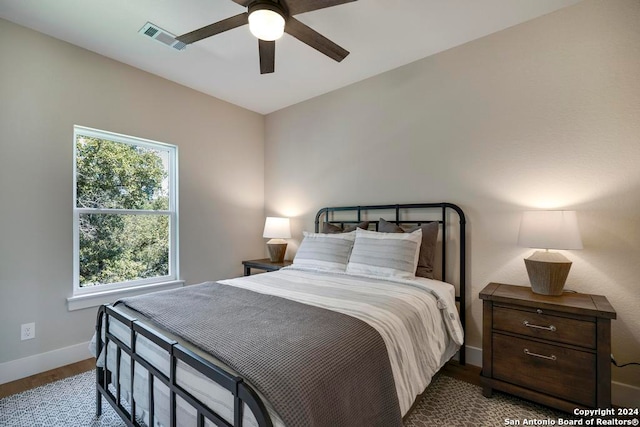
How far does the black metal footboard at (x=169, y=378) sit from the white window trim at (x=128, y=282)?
3.25 ft

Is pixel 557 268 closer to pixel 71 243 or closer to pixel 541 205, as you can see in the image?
pixel 541 205

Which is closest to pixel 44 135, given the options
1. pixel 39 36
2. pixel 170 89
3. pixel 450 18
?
pixel 39 36

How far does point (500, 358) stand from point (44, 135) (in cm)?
387

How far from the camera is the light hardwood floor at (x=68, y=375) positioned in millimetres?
2162

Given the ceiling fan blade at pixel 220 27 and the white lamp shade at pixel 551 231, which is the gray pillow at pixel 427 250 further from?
the ceiling fan blade at pixel 220 27

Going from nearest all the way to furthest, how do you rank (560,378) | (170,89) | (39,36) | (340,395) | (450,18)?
(340,395)
(560,378)
(450,18)
(39,36)
(170,89)

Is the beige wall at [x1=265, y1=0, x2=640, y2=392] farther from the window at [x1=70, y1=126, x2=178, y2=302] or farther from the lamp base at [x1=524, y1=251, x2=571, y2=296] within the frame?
the window at [x1=70, y1=126, x2=178, y2=302]

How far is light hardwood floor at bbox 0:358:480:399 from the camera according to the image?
2162mm

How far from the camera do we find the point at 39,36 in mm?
2402

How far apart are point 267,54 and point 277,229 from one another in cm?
207

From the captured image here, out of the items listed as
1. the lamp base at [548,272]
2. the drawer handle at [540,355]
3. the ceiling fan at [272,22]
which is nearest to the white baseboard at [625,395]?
the drawer handle at [540,355]

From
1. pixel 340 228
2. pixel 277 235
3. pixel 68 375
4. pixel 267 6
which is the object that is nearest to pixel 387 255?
pixel 340 228

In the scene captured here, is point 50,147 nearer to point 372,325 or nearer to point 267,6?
point 267,6

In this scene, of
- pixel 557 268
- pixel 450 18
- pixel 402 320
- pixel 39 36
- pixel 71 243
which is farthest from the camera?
pixel 71 243
